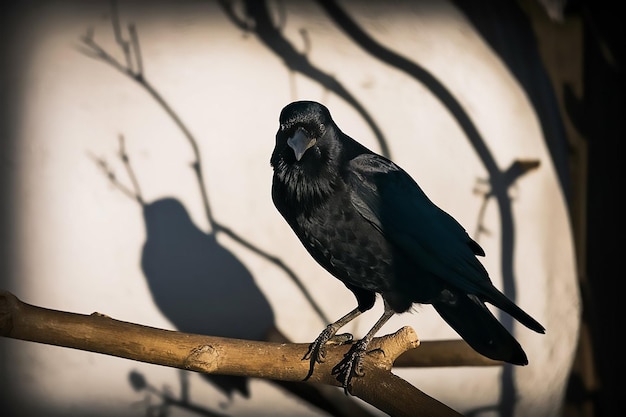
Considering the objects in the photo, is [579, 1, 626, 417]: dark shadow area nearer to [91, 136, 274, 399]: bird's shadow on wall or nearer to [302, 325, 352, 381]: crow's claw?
[91, 136, 274, 399]: bird's shadow on wall

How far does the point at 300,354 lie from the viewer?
198 centimetres

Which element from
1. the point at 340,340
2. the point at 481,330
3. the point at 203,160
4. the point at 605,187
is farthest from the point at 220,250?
the point at 605,187

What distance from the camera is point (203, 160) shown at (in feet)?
10.0

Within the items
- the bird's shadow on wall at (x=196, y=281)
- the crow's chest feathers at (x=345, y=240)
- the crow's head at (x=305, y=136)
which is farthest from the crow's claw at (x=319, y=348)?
the bird's shadow on wall at (x=196, y=281)

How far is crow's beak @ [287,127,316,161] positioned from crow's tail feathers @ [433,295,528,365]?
0.54 meters

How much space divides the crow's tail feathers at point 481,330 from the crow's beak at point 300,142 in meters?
0.54

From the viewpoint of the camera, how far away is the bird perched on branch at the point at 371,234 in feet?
6.28

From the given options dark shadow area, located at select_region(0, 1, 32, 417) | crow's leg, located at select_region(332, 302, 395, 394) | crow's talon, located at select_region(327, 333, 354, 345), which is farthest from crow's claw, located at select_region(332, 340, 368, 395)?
dark shadow area, located at select_region(0, 1, 32, 417)

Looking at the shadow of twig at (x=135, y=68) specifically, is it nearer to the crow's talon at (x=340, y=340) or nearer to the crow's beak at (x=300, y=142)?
the crow's talon at (x=340, y=340)

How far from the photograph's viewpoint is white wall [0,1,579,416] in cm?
298

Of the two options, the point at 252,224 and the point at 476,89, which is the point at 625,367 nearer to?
the point at 476,89

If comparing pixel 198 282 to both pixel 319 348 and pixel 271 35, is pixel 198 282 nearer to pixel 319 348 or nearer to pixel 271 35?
pixel 271 35

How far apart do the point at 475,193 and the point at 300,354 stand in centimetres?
152

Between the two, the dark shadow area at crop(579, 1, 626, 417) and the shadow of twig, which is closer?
the shadow of twig
